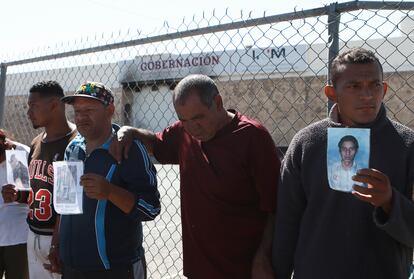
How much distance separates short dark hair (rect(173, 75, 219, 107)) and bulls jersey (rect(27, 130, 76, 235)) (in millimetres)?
1259

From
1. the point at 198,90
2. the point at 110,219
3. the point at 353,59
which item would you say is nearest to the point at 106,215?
the point at 110,219

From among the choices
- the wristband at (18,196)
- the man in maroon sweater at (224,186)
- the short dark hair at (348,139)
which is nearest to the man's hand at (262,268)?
the man in maroon sweater at (224,186)

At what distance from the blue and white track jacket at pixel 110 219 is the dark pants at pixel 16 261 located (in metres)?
1.22

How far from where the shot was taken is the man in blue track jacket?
9.72 ft

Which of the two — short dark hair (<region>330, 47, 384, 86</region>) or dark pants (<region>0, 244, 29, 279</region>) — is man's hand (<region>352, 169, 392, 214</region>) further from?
dark pants (<region>0, 244, 29, 279</region>)

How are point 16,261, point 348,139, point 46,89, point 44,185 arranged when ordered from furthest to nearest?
point 16,261
point 46,89
point 44,185
point 348,139

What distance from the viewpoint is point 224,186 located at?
2607 millimetres

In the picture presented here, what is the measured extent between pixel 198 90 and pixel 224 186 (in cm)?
49

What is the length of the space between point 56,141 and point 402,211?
2.46 metres

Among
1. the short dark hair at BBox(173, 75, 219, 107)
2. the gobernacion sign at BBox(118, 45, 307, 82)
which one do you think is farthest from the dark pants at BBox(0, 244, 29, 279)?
the short dark hair at BBox(173, 75, 219, 107)

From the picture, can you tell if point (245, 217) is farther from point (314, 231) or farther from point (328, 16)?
point (328, 16)

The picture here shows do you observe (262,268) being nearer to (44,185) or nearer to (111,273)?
(111,273)

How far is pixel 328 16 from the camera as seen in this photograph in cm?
285

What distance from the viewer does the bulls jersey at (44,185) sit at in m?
3.56
